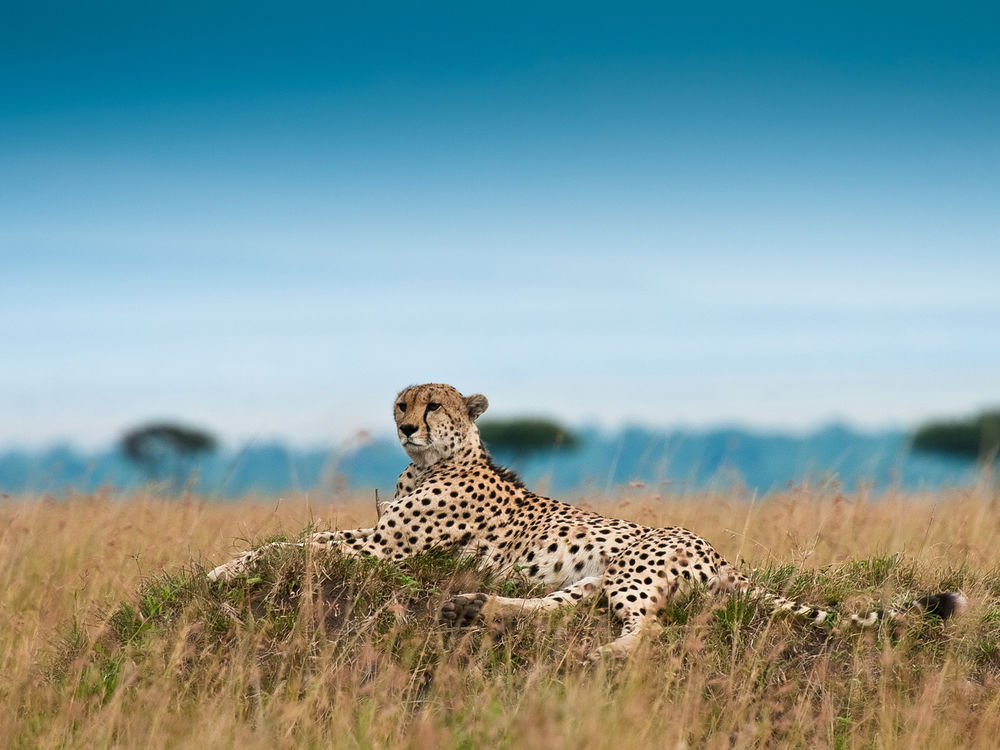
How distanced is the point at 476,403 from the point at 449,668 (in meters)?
2.21

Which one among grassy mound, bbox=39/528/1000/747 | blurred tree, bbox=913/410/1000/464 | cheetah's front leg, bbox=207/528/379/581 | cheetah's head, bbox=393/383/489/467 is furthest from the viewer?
blurred tree, bbox=913/410/1000/464

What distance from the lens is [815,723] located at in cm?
433

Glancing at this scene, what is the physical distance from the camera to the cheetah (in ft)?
16.3

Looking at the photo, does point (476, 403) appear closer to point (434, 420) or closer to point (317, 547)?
point (434, 420)

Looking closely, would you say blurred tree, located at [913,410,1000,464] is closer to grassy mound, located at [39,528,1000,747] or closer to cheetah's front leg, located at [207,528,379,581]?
grassy mound, located at [39,528,1000,747]

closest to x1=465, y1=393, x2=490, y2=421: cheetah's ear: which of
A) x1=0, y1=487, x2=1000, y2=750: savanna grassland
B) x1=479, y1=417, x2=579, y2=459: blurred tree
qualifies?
x1=0, y1=487, x2=1000, y2=750: savanna grassland

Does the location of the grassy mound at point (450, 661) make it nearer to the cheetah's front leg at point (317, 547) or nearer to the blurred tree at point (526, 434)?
the cheetah's front leg at point (317, 547)

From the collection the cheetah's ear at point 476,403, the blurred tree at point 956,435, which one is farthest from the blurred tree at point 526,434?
the cheetah's ear at point 476,403

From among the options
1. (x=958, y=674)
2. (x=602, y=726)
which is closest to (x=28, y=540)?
(x=602, y=726)

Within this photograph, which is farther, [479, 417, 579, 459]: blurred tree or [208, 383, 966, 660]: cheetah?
[479, 417, 579, 459]: blurred tree

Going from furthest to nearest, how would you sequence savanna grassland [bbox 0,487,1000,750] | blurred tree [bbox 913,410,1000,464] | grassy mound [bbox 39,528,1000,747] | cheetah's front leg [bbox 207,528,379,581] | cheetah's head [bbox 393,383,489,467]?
blurred tree [bbox 913,410,1000,464] < cheetah's head [bbox 393,383,489,467] < cheetah's front leg [bbox 207,528,379,581] < grassy mound [bbox 39,528,1000,747] < savanna grassland [bbox 0,487,1000,750]

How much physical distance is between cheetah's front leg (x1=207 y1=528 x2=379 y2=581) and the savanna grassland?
84mm

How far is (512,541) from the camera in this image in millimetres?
5621

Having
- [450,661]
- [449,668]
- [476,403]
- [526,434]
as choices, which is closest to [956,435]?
[526,434]
